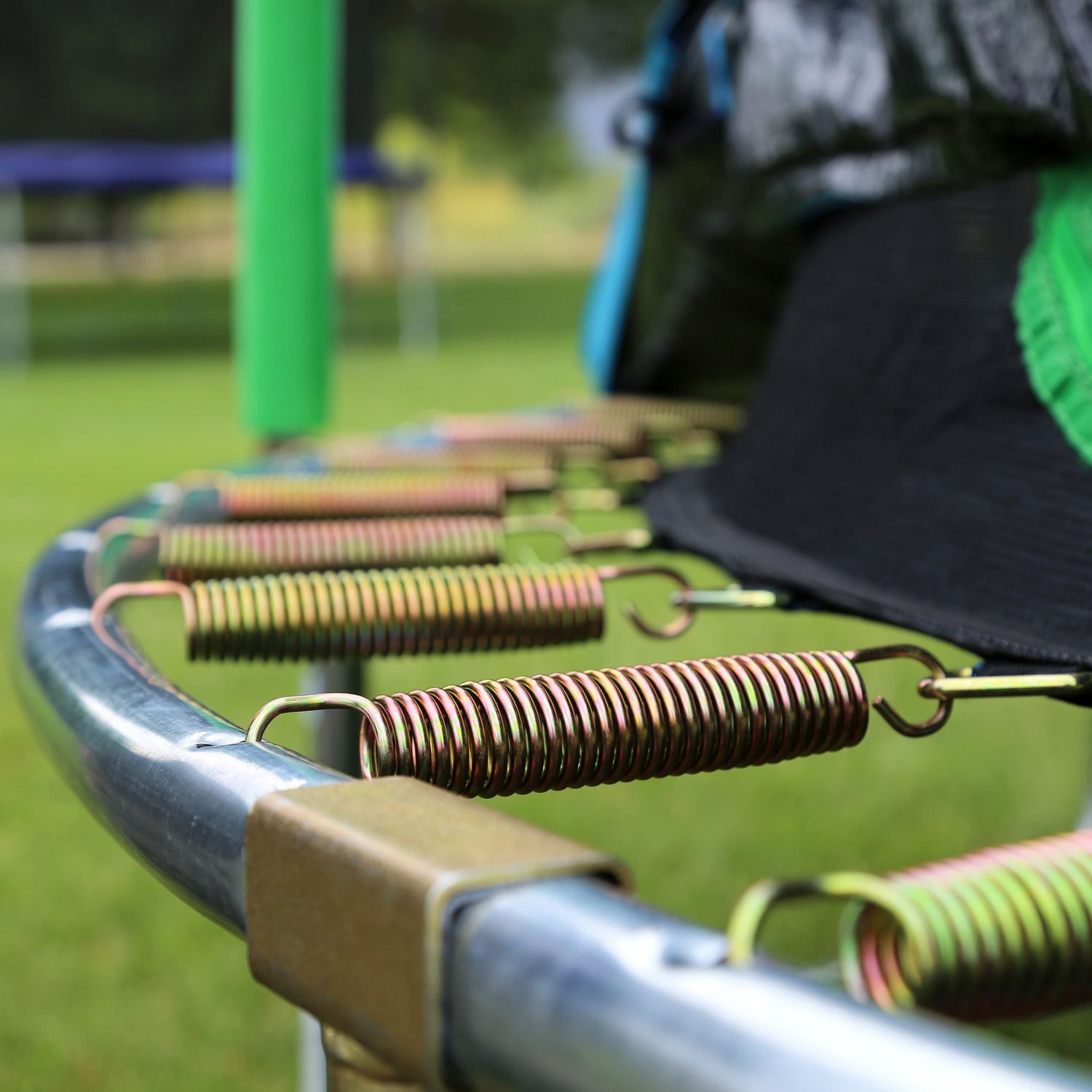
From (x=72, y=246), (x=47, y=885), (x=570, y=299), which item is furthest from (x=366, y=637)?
(x=72, y=246)

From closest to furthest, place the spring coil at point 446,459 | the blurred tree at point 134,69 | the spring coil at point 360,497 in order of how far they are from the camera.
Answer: the spring coil at point 360,497 → the spring coil at point 446,459 → the blurred tree at point 134,69

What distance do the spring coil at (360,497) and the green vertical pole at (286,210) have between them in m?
0.26

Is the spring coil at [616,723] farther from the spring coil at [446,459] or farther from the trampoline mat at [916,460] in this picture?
the spring coil at [446,459]

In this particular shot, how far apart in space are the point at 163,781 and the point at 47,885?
1.06m

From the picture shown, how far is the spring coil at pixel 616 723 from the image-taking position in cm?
35

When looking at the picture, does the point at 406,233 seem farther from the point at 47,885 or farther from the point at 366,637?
the point at 366,637

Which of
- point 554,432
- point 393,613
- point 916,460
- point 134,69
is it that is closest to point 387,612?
point 393,613

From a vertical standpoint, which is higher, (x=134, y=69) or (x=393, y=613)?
(x=134, y=69)

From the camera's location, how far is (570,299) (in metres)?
8.88

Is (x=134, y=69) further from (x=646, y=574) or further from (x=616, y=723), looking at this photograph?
(x=616, y=723)

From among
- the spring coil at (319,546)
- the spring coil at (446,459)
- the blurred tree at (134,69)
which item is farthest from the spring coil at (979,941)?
the blurred tree at (134,69)

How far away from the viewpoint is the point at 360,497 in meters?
0.77

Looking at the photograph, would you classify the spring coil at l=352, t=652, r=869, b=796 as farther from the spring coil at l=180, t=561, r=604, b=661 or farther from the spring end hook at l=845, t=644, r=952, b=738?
the spring coil at l=180, t=561, r=604, b=661

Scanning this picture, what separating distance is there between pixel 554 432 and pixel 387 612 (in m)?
0.46
